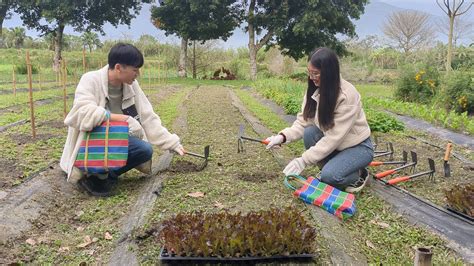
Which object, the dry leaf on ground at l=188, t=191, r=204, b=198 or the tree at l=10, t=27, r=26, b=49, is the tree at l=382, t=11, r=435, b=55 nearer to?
the tree at l=10, t=27, r=26, b=49

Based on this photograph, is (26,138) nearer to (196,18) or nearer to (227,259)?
(227,259)

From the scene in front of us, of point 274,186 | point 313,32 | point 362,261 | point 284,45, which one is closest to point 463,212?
point 362,261

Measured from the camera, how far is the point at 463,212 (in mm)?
3283

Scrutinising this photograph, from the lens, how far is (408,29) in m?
34.8

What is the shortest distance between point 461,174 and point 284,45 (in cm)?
Result: 1867

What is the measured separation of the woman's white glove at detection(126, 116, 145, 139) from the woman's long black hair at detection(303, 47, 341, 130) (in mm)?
1474

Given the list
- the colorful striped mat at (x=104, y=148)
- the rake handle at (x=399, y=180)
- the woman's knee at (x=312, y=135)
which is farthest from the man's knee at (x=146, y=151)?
the rake handle at (x=399, y=180)

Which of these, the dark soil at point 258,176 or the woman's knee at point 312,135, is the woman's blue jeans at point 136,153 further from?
the woman's knee at point 312,135

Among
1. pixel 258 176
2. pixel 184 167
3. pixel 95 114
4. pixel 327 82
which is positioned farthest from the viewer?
pixel 184 167

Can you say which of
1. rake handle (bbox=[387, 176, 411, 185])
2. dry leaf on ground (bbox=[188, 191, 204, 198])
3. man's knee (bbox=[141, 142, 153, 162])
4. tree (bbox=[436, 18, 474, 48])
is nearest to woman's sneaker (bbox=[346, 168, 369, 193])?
rake handle (bbox=[387, 176, 411, 185])

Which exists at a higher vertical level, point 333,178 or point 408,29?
point 408,29

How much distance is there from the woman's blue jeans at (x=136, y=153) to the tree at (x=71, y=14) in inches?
736

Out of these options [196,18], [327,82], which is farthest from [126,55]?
[196,18]

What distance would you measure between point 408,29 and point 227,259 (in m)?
36.0
